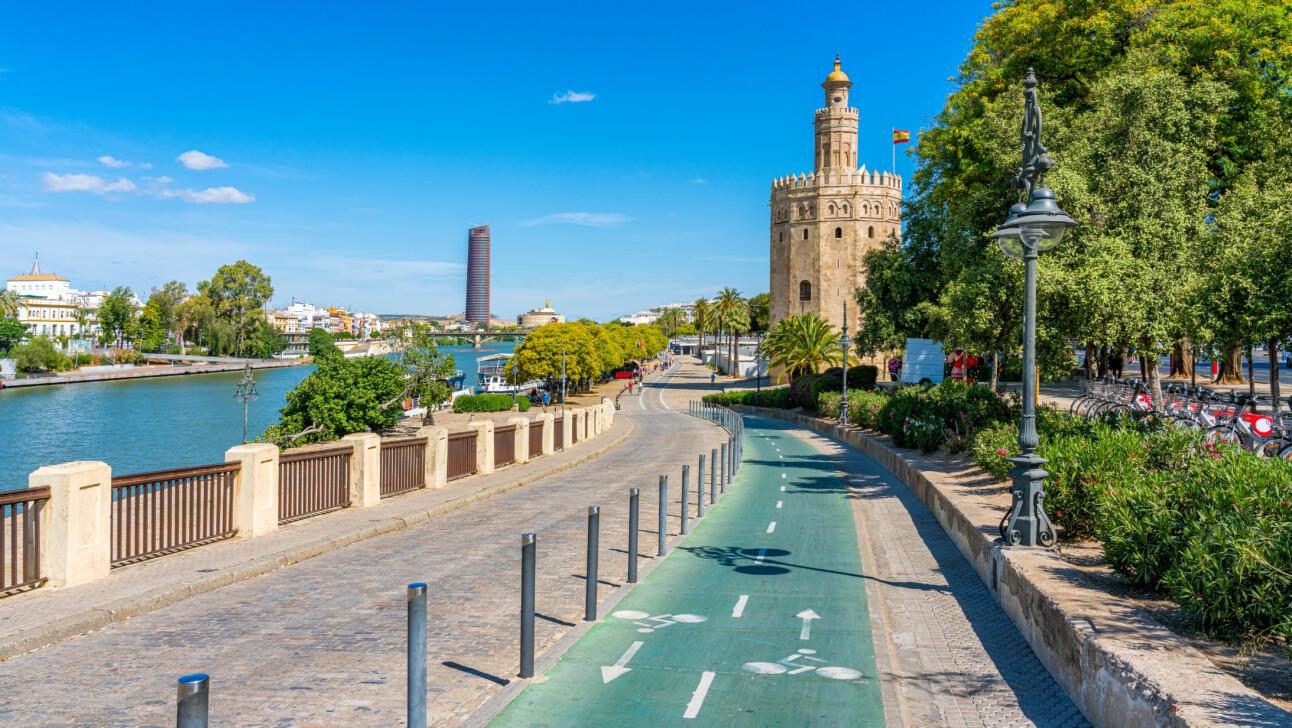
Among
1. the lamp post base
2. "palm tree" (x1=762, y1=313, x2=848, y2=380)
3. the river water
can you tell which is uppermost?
"palm tree" (x1=762, y1=313, x2=848, y2=380)

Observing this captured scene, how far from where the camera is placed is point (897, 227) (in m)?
83.5

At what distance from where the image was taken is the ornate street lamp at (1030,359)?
336 inches

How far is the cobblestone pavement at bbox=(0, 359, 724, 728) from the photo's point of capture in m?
5.38

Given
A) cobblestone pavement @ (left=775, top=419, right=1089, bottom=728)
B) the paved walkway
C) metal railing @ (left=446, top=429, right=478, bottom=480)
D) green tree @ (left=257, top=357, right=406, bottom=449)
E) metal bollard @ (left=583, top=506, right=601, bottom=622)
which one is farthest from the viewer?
green tree @ (left=257, top=357, right=406, bottom=449)

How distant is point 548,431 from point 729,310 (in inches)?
3246

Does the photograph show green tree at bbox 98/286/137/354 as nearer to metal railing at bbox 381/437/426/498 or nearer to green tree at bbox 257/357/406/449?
green tree at bbox 257/357/406/449

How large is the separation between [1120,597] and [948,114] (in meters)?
28.9

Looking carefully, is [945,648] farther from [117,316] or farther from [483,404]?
[117,316]

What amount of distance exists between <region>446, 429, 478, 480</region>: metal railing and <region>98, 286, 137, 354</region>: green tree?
145m

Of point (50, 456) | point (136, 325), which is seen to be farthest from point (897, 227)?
point (136, 325)

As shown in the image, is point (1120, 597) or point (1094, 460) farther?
point (1094, 460)

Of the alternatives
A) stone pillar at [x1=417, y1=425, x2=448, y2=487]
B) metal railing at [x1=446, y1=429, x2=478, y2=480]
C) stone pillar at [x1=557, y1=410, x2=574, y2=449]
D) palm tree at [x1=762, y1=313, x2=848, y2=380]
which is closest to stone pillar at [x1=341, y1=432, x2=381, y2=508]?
stone pillar at [x1=417, y1=425, x2=448, y2=487]

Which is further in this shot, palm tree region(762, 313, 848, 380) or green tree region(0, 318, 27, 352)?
green tree region(0, 318, 27, 352)

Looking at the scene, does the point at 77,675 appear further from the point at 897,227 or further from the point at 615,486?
the point at 897,227
